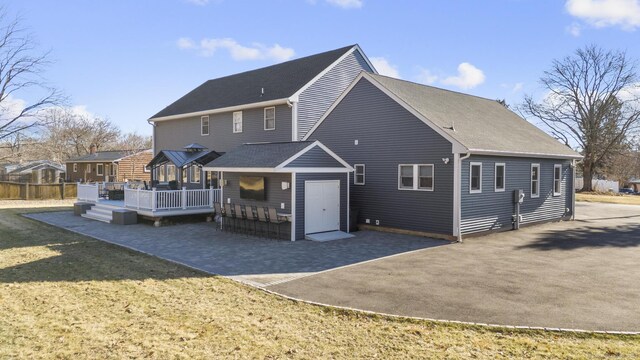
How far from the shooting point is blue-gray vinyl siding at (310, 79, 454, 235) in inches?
565

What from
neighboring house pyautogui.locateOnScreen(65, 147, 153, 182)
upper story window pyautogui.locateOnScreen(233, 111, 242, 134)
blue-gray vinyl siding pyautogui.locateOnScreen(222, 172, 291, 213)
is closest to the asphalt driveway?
blue-gray vinyl siding pyautogui.locateOnScreen(222, 172, 291, 213)

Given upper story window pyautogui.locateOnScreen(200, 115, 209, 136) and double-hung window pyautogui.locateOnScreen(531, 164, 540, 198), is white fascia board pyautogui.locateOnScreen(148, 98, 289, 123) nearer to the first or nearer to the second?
upper story window pyautogui.locateOnScreen(200, 115, 209, 136)

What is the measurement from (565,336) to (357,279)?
4.07 metres

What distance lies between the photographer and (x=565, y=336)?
5.89 metres

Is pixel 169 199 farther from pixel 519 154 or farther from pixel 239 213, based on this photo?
pixel 519 154

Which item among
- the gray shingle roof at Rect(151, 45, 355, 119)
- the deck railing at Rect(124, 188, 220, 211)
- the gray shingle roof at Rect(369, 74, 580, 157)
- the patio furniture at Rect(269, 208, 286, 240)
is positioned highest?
the gray shingle roof at Rect(151, 45, 355, 119)

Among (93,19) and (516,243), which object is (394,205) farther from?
(93,19)

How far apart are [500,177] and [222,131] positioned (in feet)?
47.6

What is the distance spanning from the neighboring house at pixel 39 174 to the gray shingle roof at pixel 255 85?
108 feet

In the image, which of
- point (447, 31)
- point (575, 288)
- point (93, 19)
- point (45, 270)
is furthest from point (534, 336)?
point (93, 19)

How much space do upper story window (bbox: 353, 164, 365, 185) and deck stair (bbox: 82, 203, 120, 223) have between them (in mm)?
10814

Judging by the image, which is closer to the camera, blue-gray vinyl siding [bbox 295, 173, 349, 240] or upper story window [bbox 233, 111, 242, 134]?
blue-gray vinyl siding [bbox 295, 173, 349, 240]

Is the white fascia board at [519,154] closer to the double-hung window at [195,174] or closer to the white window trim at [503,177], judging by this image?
the white window trim at [503,177]

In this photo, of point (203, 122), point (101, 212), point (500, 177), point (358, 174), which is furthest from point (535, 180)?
point (101, 212)
